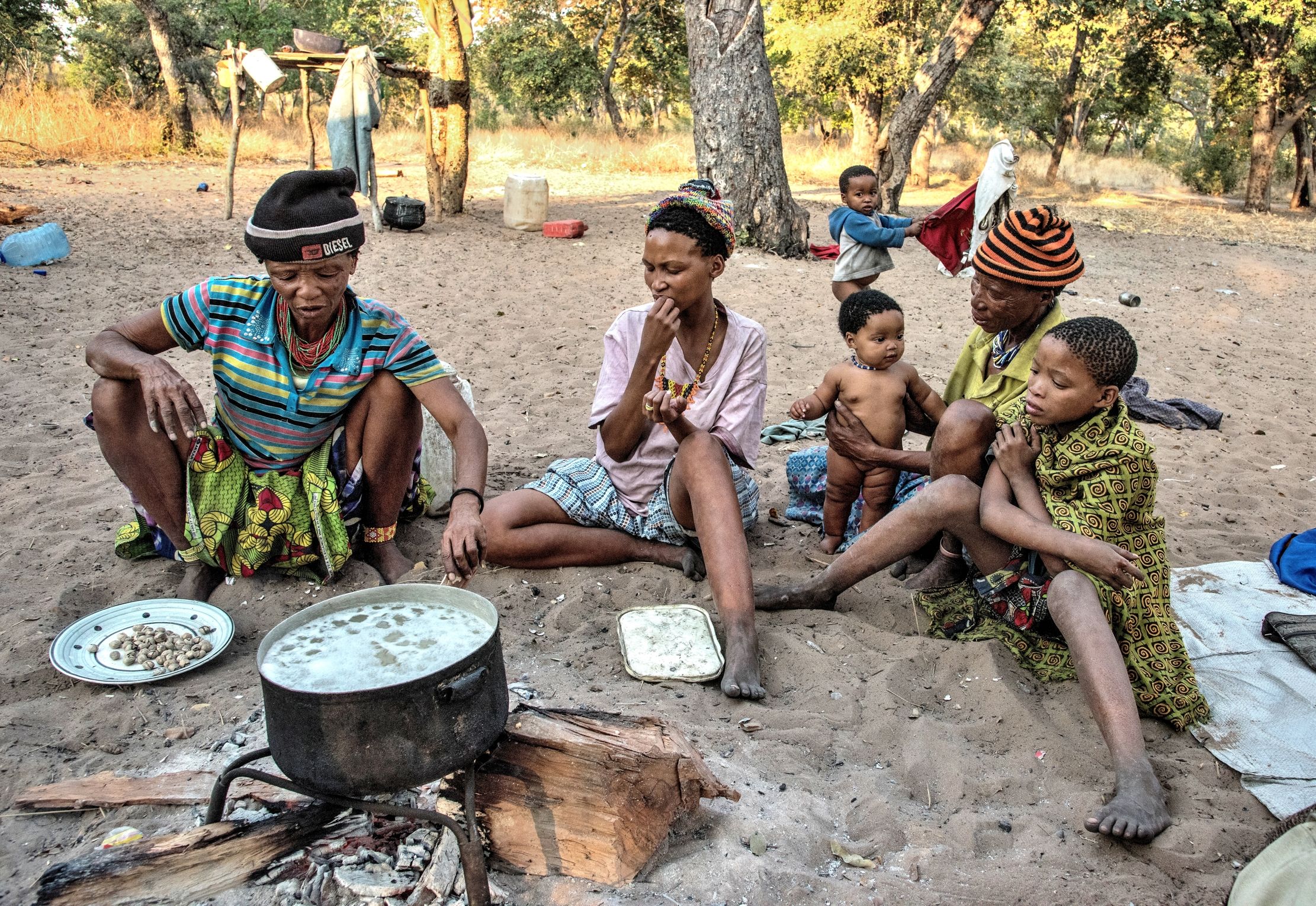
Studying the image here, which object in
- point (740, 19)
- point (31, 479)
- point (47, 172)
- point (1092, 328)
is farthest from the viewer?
point (47, 172)

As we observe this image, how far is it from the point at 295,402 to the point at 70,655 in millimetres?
914

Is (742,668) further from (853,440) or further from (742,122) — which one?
(742,122)

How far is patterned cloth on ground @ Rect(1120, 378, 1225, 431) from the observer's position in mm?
4957

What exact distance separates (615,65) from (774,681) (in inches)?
955

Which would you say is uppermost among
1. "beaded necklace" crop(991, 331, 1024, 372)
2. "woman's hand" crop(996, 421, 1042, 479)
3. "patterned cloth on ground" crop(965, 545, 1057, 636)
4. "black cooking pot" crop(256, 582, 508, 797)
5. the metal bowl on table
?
the metal bowl on table

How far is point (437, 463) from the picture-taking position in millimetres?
3680

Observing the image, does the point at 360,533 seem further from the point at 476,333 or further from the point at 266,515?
the point at 476,333

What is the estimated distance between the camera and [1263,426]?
197 inches

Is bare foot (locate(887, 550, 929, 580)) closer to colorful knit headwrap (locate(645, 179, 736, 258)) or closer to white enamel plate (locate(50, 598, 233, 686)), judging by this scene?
colorful knit headwrap (locate(645, 179, 736, 258))

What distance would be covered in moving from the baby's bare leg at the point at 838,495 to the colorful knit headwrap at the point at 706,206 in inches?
34.9

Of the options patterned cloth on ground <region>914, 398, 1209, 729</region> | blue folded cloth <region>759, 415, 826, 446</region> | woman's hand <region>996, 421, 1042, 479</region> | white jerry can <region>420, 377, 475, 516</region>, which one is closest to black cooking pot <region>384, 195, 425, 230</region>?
blue folded cloth <region>759, 415, 826, 446</region>

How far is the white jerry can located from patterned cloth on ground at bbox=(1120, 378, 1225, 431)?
360 cm

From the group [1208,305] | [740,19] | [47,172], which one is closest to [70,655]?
[740,19]

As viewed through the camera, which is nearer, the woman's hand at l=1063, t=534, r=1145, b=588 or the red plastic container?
the woman's hand at l=1063, t=534, r=1145, b=588
